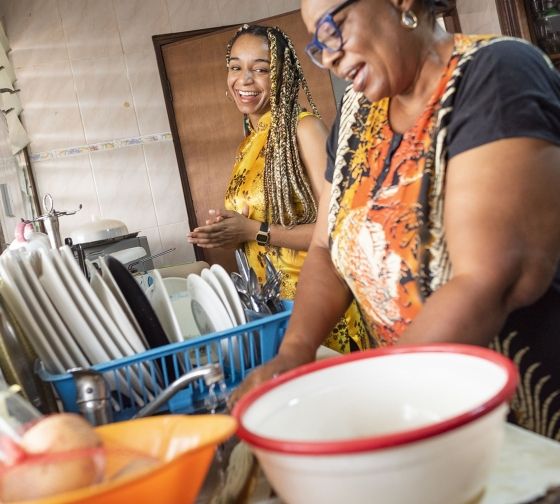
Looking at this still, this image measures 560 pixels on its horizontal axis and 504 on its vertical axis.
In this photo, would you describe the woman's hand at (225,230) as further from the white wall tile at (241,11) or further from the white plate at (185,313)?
the white wall tile at (241,11)

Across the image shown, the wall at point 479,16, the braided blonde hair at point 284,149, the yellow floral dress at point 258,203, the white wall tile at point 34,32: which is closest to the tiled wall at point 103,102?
the white wall tile at point 34,32

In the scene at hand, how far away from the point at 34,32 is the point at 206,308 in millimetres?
3871

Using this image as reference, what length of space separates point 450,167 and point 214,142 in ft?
12.0

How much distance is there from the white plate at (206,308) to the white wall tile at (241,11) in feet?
12.2

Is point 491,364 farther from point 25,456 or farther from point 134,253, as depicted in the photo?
point 134,253

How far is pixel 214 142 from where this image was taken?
4441mm

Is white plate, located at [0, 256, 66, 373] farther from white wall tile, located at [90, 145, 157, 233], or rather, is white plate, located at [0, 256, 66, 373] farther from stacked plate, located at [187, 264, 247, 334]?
white wall tile, located at [90, 145, 157, 233]

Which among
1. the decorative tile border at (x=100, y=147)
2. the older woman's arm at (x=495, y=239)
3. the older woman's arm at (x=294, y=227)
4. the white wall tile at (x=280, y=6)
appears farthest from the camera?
the white wall tile at (x=280, y=6)

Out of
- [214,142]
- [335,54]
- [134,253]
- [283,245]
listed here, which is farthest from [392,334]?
[214,142]

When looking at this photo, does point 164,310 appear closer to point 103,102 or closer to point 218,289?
point 218,289

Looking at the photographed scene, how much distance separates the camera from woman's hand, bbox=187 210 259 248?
2.01m

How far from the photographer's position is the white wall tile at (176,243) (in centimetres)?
466

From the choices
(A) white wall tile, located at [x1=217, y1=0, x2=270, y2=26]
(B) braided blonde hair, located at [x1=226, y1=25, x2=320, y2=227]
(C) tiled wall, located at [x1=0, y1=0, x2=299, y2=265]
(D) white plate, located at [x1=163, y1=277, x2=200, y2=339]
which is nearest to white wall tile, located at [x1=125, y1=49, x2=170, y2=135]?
(C) tiled wall, located at [x1=0, y1=0, x2=299, y2=265]

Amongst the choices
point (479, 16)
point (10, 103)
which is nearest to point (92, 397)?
point (10, 103)
